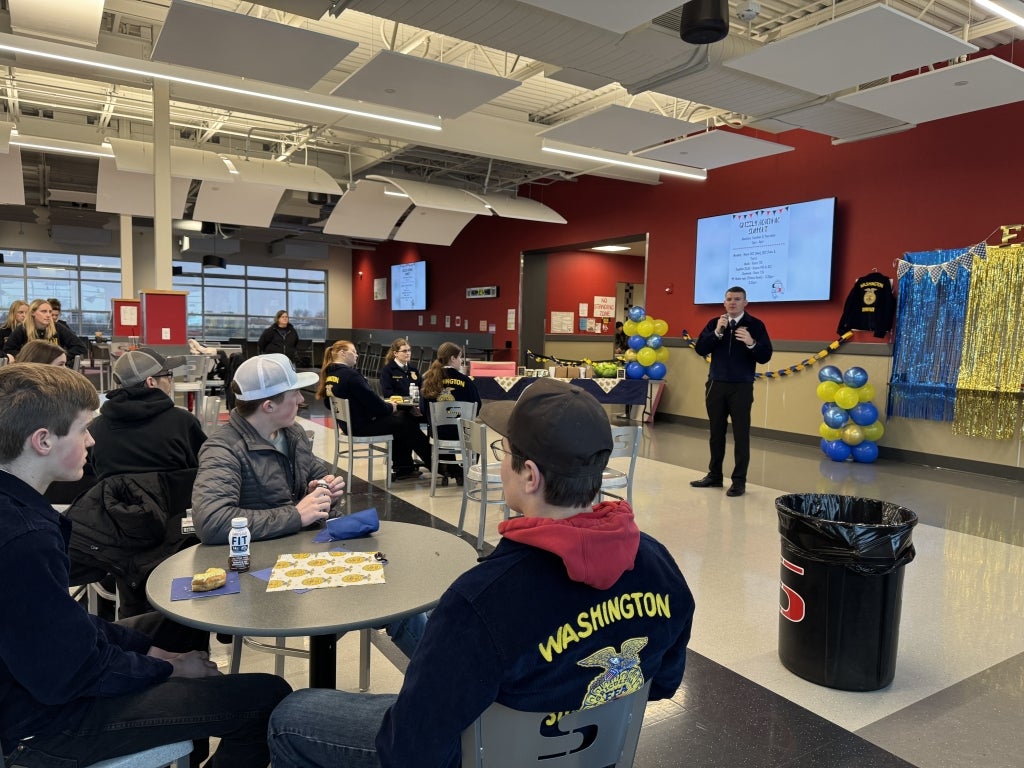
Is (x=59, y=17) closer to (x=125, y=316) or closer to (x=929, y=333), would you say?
(x=125, y=316)

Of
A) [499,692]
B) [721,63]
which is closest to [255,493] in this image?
[499,692]

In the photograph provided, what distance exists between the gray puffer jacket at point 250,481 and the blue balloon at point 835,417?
6.50m

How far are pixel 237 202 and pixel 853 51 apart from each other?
28.9 ft

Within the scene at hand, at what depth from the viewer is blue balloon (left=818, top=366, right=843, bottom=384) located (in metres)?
7.72

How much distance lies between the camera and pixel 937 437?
737cm

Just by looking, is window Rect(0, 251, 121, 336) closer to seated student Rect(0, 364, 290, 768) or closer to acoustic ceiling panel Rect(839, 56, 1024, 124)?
acoustic ceiling panel Rect(839, 56, 1024, 124)

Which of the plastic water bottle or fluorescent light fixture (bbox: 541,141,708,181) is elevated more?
fluorescent light fixture (bbox: 541,141,708,181)

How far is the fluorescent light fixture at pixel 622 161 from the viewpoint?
336 inches

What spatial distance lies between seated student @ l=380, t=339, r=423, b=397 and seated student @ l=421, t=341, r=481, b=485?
83 centimetres

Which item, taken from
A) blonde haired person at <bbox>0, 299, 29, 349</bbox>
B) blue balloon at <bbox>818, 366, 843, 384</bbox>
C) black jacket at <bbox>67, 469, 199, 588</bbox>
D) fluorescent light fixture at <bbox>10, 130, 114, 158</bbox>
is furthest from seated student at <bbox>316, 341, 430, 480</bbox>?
fluorescent light fixture at <bbox>10, 130, 114, 158</bbox>

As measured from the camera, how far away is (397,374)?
6801 millimetres

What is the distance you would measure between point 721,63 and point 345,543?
4.93 metres

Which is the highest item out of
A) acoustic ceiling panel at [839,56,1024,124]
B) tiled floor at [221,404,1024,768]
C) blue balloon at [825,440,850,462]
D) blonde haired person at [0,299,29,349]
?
acoustic ceiling panel at [839,56,1024,124]

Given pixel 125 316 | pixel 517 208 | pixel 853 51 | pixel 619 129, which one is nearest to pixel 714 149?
pixel 619 129
